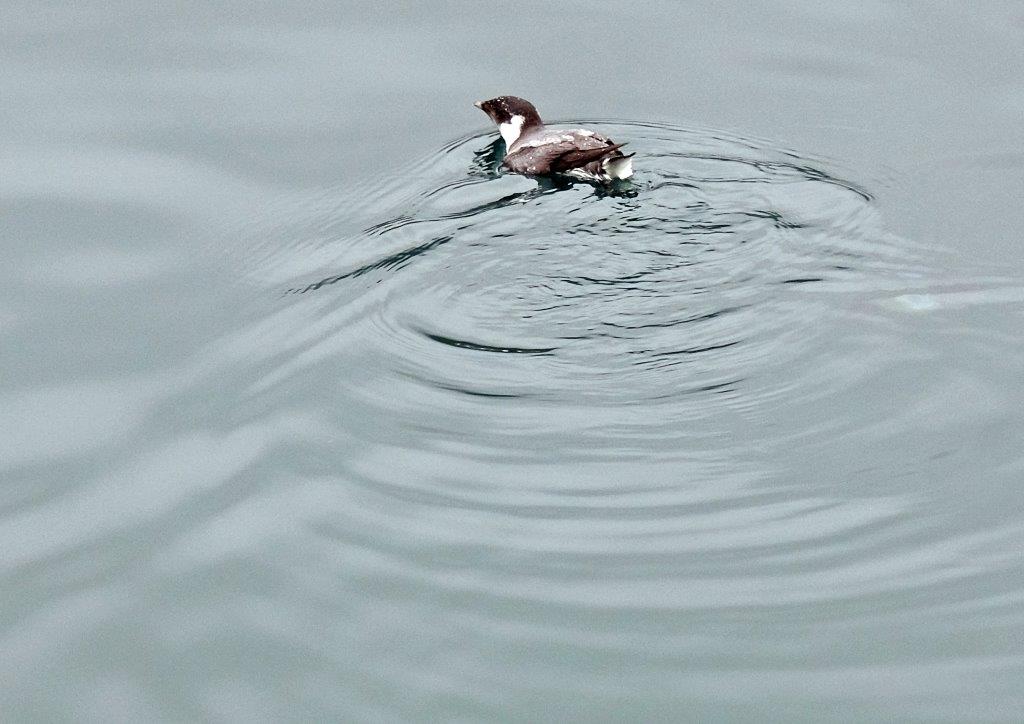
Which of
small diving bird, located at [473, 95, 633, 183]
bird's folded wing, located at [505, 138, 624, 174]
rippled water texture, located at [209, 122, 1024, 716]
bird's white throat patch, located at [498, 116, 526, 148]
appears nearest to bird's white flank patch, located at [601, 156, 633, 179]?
small diving bird, located at [473, 95, 633, 183]

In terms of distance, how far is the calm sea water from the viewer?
4.14 metres

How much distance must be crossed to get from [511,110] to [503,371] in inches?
135

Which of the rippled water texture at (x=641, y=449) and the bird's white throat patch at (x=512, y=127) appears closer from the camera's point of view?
the rippled water texture at (x=641, y=449)

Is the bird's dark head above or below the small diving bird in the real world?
above

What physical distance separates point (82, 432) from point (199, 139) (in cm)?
314

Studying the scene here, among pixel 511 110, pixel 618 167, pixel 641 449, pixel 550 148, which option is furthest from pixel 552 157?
pixel 641 449

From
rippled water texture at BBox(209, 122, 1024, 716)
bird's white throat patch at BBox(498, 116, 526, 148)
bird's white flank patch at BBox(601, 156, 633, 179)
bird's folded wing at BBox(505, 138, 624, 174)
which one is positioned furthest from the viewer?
bird's white throat patch at BBox(498, 116, 526, 148)

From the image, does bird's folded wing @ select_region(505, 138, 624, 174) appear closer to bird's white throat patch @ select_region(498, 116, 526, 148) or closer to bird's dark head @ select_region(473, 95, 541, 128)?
bird's white throat patch @ select_region(498, 116, 526, 148)

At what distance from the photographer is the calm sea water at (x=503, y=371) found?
4.14 metres

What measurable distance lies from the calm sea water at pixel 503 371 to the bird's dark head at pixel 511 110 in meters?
0.16

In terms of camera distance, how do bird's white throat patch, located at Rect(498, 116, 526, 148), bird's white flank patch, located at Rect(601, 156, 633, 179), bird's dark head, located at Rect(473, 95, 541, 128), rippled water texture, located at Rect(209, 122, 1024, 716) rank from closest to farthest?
1. rippled water texture, located at Rect(209, 122, 1024, 716)
2. bird's white flank patch, located at Rect(601, 156, 633, 179)
3. bird's white throat patch, located at Rect(498, 116, 526, 148)
4. bird's dark head, located at Rect(473, 95, 541, 128)

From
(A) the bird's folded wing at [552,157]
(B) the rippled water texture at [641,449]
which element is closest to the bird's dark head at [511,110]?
(A) the bird's folded wing at [552,157]

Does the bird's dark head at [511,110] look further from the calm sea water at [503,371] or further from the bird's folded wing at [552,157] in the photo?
the bird's folded wing at [552,157]

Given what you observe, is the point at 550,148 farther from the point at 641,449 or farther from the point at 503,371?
the point at 641,449
